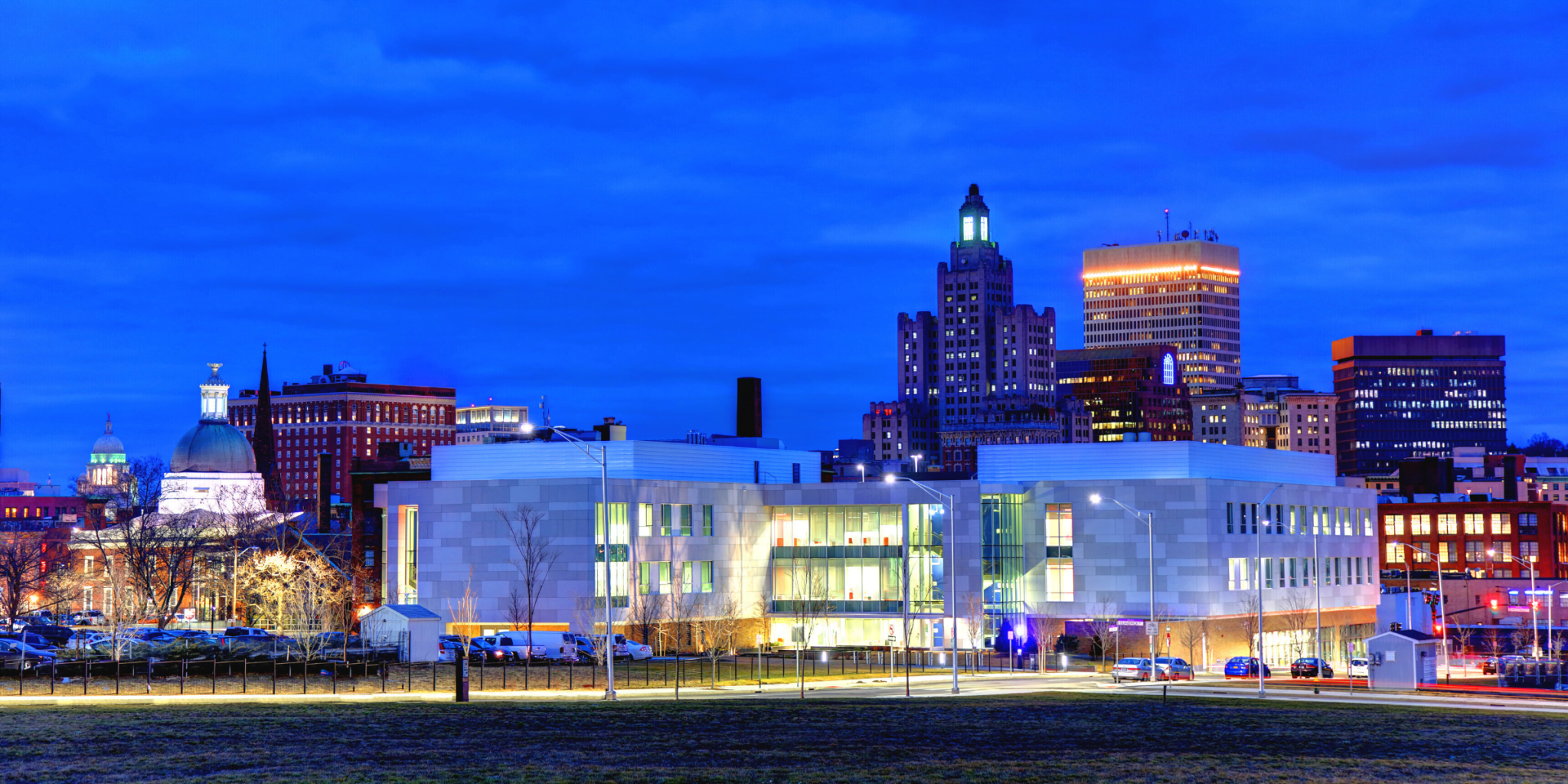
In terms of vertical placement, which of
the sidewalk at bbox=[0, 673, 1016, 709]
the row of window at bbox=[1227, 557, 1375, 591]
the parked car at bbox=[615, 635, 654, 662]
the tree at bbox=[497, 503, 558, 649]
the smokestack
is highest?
the smokestack

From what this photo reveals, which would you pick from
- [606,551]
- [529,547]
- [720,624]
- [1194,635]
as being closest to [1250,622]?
[1194,635]

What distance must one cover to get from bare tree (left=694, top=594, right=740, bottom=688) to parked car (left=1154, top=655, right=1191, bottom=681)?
31.6 meters

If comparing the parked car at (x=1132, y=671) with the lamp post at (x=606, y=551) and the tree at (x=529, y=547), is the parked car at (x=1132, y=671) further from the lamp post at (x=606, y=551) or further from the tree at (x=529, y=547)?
the tree at (x=529, y=547)

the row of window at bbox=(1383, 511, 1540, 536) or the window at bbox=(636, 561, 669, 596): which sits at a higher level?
the row of window at bbox=(1383, 511, 1540, 536)

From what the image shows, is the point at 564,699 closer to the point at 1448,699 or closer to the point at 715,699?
the point at 715,699

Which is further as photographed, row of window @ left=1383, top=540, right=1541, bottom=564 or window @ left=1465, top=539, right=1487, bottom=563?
window @ left=1465, top=539, right=1487, bottom=563

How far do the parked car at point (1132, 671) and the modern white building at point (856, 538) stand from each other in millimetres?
24648

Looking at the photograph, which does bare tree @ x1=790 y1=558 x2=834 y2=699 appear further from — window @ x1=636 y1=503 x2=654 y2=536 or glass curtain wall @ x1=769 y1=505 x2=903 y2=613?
window @ x1=636 y1=503 x2=654 y2=536

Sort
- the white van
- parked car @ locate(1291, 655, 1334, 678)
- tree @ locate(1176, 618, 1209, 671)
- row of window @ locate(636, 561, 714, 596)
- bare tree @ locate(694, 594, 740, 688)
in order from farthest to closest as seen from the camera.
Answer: tree @ locate(1176, 618, 1209, 671) < bare tree @ locate(694, 594, 740, 688) < row of window @ locate(636, 561, 714, 596) < the white van < parked car @ locate(1291, 655, 1334, 678)

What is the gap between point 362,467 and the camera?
142 m

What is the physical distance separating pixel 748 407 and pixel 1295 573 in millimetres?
44943

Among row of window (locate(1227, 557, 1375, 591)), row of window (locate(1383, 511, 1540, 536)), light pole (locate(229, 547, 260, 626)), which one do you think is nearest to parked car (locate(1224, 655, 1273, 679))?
row of window (locate(1227, 557, 1375, 591))

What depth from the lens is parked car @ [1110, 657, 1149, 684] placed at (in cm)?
8831

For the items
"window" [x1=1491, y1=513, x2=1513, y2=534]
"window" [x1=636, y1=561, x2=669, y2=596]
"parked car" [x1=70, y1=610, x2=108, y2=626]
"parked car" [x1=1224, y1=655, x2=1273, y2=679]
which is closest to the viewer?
"parked car" [x1=1224, y1=655, x2=1273, y2=679]
